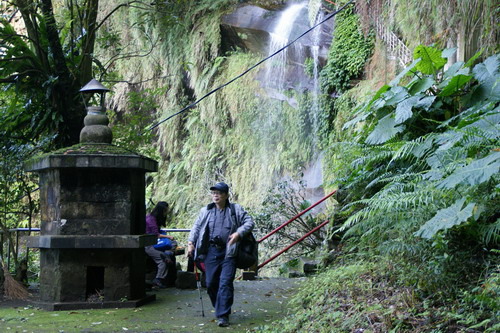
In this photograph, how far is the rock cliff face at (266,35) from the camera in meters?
18.8

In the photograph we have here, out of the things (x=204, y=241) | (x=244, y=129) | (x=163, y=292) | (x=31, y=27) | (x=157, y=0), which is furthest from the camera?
(x=244, y=129)

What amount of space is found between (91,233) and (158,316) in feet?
5.02

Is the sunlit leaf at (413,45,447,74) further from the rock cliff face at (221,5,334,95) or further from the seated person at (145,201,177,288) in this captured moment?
the rock cliff face at (221,5,334,95)

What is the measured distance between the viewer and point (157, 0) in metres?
11.2

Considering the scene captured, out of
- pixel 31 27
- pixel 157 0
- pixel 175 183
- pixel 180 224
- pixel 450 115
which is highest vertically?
pixel 157 0

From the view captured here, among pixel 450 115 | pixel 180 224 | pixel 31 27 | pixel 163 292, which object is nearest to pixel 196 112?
pixel 180 224

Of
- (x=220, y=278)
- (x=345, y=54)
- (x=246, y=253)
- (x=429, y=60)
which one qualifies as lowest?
(x=220, y=278)

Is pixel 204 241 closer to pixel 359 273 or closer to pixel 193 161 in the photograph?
pixel 359 273

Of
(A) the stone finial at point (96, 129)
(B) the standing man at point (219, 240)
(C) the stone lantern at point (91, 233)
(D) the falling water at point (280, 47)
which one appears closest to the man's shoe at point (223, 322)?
(B) the standing man at point (219, 240)

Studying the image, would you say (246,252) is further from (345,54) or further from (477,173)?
(345,54)

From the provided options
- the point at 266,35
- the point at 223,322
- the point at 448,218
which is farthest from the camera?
the point at 266,35

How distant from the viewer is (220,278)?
21.8 ft

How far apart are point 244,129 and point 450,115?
40.4ft

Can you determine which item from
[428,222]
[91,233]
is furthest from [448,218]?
[91,233]
